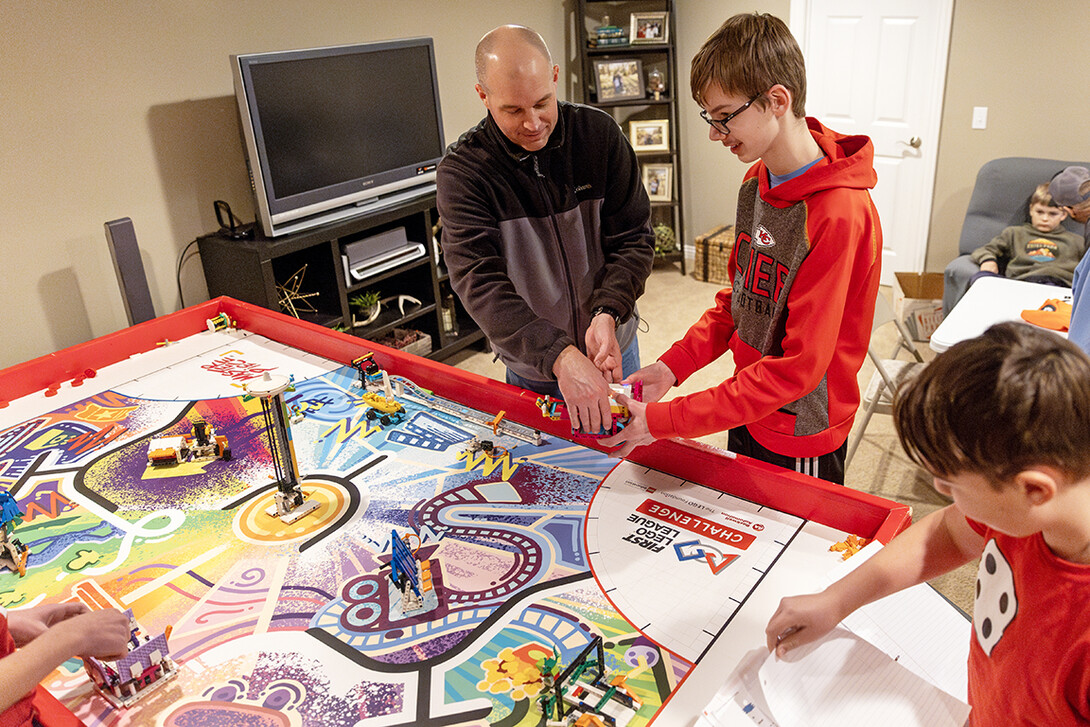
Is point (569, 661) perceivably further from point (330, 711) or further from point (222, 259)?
point (222, 259)

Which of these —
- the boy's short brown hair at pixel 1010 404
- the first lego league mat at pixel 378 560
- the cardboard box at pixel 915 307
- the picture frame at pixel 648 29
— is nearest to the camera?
the boy's short brown hair at pixel 1010 404

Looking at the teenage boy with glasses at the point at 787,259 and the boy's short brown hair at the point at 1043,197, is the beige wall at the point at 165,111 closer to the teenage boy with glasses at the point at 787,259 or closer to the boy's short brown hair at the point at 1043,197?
the boy's short brown hair at the point at 1043,197

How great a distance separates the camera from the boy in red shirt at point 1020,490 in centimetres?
67

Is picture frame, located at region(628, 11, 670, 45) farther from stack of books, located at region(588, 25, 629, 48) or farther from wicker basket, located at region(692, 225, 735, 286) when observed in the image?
wicker basket, located at region(692, 225, 735, 286)

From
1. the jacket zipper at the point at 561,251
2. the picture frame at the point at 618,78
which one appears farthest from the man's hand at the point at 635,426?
the picture frame at the point at 618,78

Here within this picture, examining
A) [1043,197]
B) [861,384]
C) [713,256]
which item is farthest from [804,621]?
[713,256]

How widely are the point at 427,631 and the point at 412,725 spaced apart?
0.17 m

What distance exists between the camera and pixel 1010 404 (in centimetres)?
67

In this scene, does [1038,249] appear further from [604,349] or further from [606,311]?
[604,349]

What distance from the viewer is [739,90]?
4.32ft

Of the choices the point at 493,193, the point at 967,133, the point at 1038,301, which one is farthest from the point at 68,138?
the point at 967,133

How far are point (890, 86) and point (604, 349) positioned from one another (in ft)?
12.2

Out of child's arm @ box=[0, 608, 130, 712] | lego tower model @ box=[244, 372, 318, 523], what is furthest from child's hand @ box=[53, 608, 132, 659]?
lego tower model @ box=[244, 372, 318, 523]

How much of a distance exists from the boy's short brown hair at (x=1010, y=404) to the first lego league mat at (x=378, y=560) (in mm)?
515
